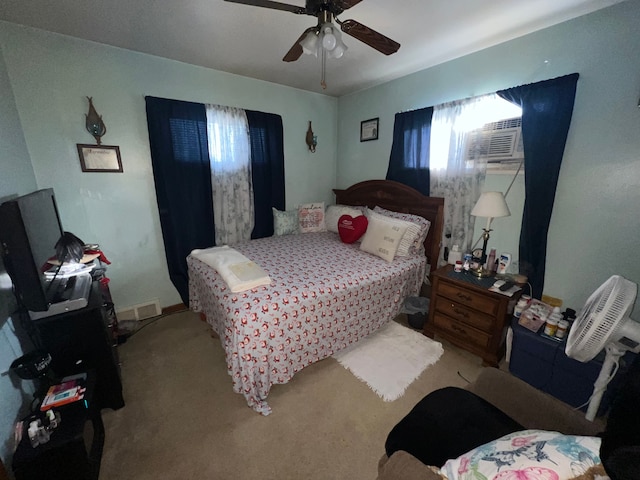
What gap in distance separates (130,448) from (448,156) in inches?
128

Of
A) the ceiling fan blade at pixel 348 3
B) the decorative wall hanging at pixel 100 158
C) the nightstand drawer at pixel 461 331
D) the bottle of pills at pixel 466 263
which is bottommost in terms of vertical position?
the nightstand drawer at pixel 461 331

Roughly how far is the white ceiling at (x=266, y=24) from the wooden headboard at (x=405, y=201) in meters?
1.25

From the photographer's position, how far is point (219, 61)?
2.50 m

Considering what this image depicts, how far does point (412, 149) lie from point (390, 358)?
2.13 m

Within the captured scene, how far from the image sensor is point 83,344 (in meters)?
1.53

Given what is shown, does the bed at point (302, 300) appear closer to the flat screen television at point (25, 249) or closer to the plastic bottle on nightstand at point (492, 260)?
the plastic bottle on nightstand at point (492, 260)

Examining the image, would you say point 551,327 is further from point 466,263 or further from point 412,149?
point 412,149

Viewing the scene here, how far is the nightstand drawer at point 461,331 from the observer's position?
2016 mm

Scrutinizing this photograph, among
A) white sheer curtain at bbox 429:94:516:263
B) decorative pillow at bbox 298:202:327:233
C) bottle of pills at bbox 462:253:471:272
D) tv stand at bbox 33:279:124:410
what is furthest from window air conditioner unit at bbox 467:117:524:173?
tv stand at bbox 33:279:124:410

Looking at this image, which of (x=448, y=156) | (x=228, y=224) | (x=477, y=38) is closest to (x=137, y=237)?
(x=228, y=224)

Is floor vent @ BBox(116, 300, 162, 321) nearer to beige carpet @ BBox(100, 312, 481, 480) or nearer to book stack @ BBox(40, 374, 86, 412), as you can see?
beige carpet @ BBox(100, 312, 481, 480)

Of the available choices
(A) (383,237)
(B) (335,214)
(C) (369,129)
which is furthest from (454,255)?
(C) (369,129)

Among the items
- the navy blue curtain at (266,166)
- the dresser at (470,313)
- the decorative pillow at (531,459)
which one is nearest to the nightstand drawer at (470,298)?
the dresser at (470,313)

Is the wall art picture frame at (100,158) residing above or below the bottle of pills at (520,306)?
above
